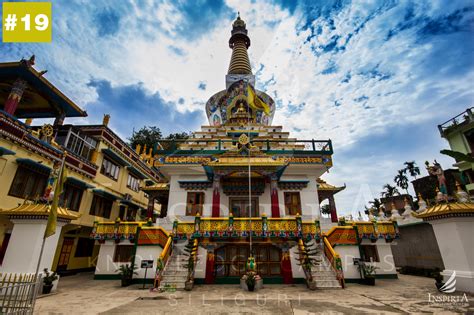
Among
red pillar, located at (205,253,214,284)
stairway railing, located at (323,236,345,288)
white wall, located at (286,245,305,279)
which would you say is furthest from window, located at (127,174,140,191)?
stairway railing, located at (323,236,345,288)

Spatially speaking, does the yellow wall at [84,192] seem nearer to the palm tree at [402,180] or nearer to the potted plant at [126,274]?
the potted plant at [126,274]

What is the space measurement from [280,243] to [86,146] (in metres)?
19.3

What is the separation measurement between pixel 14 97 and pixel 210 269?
18.2 metres

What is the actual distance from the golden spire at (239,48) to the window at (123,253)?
31.7 metres

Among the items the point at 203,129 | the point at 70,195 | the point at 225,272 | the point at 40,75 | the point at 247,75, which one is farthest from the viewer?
the point at 247,75

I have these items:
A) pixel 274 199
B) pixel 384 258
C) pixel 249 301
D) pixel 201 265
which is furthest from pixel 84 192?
pixel 384 258

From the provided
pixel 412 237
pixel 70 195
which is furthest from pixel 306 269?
pixel 70 195

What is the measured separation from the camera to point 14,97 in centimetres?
1614

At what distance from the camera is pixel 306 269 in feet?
40.6

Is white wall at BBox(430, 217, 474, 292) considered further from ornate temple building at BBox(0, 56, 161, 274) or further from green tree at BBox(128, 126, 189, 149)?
green tree at BBox(128, 126, 189, 149)

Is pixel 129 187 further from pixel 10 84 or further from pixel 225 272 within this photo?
pixel 225 272

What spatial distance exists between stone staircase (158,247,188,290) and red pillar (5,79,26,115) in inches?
601

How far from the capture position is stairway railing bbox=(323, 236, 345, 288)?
1209 cm

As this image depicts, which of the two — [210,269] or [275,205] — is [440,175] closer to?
[275,205]
